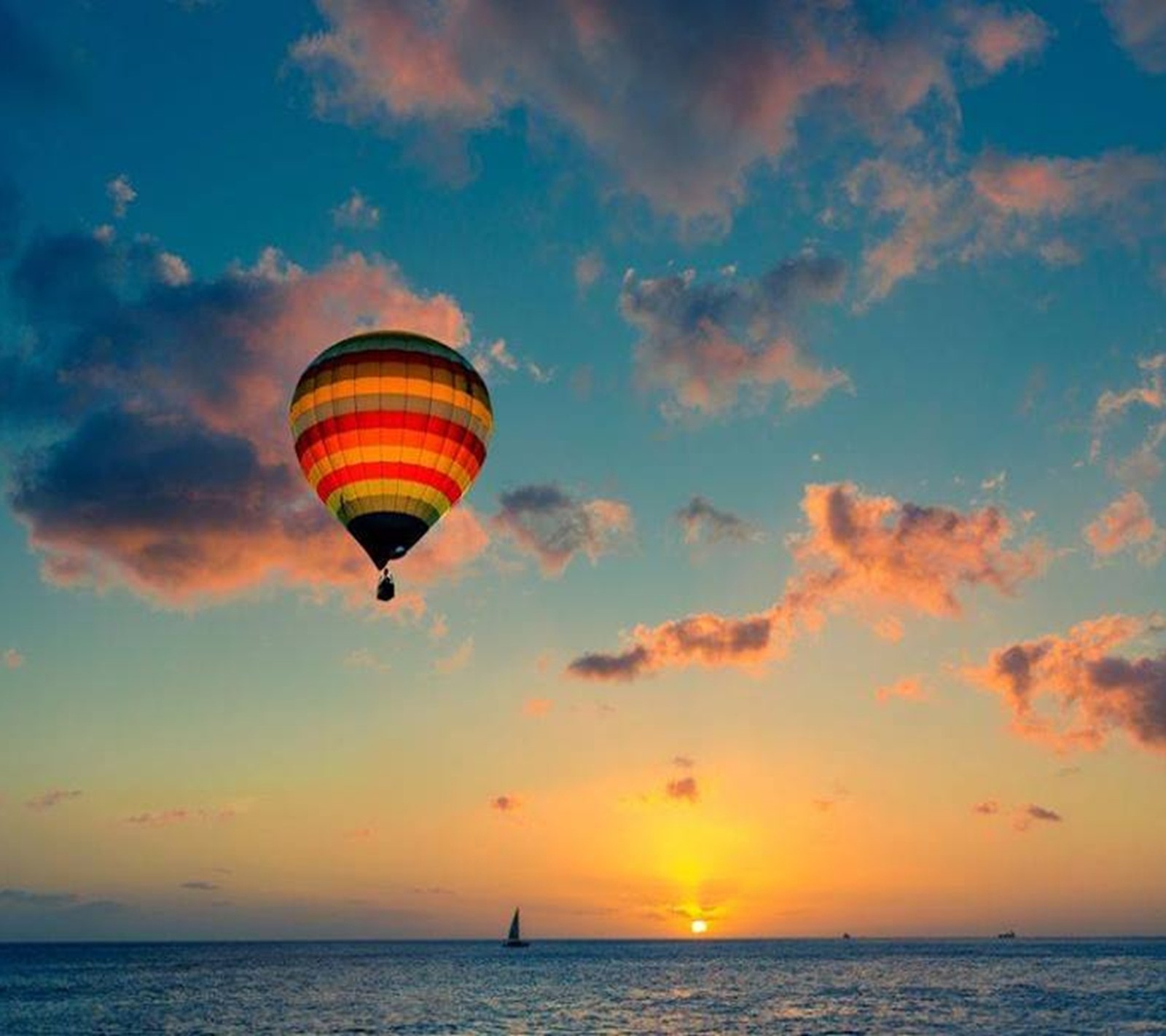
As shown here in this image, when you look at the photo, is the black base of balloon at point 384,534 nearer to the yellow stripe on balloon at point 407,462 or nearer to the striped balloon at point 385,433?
the striped balloon at point 385,433

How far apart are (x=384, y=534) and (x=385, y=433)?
2.86m

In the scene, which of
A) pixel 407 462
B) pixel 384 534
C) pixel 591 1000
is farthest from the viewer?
pixel 591 1000

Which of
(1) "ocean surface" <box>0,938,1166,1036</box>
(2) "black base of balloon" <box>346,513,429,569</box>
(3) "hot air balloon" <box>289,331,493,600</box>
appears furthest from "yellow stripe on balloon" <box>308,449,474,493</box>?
(1) "ocean surface" <box>0,938,1166,1036</box>

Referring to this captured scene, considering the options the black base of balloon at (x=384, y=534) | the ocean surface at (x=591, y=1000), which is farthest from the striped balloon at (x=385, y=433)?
the ocean surface at (x=591, y=1000)

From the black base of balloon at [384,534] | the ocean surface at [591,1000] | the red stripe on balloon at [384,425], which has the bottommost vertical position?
the ocean surface at [591,1000]

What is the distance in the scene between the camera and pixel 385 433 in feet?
106

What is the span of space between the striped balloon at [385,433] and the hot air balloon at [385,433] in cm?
2

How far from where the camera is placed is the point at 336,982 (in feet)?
392

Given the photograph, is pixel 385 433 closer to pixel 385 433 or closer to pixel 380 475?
pixel 385 433

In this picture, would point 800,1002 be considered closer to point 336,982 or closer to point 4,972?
point 336,982

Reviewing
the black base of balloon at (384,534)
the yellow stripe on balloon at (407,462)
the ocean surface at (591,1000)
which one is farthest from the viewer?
the ocean surface at (591,1000)

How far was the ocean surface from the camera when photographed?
67.0m

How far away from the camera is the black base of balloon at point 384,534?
106ft

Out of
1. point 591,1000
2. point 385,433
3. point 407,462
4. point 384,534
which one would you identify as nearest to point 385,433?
point 385,433
